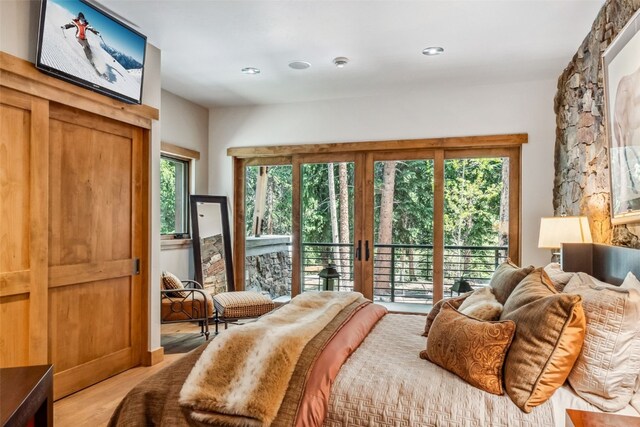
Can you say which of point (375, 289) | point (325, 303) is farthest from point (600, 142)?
point (375, 289)

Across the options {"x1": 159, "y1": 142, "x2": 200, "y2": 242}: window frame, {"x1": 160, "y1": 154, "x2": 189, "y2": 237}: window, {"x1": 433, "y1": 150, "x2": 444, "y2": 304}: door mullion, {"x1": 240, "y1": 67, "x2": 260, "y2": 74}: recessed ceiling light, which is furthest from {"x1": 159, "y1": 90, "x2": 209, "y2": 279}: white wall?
{"x1": 433, "y1": 150, "x2": 444, "y2": 304}: door mullion

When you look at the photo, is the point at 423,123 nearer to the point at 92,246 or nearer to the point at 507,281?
the point at 507,281

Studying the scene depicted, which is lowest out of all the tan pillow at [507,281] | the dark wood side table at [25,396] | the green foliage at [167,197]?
the dark wood side table at [25,396]

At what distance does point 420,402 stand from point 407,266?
3.27 m

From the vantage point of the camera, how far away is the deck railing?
4.66 metres

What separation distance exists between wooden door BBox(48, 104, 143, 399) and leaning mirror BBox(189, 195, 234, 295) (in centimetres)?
148

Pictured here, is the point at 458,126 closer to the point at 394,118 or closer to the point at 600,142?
the point at 394,118

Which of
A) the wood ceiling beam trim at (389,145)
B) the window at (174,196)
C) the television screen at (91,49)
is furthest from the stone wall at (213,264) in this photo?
the television screen at (91,49)

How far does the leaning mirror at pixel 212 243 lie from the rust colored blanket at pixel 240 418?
3.20 meters

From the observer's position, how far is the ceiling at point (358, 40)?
2912 mm

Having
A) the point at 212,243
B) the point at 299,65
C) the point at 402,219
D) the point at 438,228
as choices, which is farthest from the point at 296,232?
the point at 299,65

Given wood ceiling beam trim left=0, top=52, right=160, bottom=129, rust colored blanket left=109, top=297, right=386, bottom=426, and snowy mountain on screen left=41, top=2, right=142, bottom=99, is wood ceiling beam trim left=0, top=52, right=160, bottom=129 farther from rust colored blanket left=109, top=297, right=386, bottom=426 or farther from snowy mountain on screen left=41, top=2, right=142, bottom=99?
rust colored blanket left=109, top=297, right=386, bottom=426

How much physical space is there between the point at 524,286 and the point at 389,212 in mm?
2940

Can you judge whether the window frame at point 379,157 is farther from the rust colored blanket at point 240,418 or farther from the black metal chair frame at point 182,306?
the rust colored blanket at point 240,418
